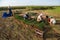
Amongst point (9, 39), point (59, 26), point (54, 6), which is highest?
point (54, 6)

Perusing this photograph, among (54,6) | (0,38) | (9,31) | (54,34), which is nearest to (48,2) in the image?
(54,6)

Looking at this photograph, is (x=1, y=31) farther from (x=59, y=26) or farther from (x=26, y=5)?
(x=59, y=26)

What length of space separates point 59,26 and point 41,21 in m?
0.21

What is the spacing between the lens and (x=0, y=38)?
4.79ft

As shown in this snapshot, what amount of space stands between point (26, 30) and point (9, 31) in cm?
19

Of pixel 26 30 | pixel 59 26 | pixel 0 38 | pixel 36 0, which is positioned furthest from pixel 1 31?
pixel 59 26

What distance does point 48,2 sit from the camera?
1.52 meters

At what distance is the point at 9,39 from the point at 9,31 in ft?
0.29

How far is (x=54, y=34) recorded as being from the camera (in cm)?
145

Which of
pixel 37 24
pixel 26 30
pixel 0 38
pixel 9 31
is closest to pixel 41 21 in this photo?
pixel 37 24

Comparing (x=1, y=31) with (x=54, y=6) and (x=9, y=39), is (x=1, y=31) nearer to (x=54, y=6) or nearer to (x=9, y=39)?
(x=9, y=39)

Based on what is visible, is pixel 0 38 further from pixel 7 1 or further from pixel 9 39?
pixel 7 1

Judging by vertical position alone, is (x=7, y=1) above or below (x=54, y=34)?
above

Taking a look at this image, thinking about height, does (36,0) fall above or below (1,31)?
above
